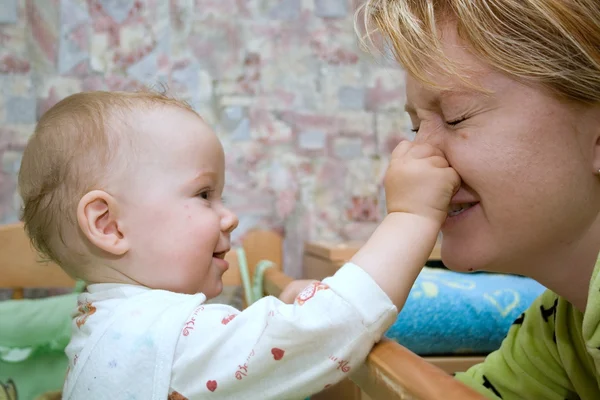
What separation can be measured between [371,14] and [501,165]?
0.27 m

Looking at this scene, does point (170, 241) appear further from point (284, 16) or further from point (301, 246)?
point (284, 16)

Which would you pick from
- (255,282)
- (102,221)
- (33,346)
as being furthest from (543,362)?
(33,346)

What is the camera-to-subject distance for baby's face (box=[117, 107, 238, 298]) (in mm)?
765

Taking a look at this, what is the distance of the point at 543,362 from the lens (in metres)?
0.87

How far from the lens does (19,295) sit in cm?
153

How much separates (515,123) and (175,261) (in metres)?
0.43

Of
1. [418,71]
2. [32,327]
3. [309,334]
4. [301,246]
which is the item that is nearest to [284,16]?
[301,246]

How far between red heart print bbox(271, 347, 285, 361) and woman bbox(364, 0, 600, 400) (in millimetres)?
246

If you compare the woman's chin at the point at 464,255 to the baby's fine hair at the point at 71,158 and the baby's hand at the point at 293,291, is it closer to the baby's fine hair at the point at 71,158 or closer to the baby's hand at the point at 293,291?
the baby's hand at the point at 293,291

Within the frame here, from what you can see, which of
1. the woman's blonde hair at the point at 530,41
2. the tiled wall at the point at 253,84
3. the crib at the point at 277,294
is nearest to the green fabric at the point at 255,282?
the crib at the point at 277,294

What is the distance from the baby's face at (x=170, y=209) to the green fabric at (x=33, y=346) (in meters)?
0.60

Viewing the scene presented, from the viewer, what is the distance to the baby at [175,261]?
24.1 inches

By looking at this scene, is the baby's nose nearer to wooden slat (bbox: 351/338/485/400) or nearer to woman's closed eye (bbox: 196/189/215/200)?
woman's closed eye (bbox: 196/189/215/200)

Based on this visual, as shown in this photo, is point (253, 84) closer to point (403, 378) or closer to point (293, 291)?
point (293, 291)
